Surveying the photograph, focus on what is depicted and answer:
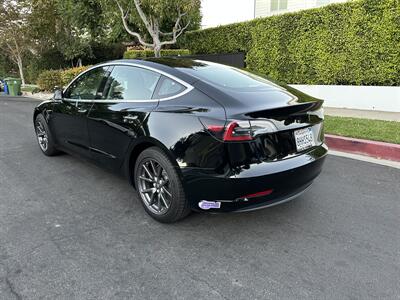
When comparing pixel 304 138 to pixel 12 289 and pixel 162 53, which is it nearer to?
pixel 12 289

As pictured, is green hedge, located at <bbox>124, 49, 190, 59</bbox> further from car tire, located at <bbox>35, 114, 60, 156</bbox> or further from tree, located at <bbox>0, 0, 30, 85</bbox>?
car tire, located at <bbox>35, 114, 60, 156</bbox>

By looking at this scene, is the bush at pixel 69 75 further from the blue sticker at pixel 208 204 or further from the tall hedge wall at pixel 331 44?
the blue sticker at pixel 208 204

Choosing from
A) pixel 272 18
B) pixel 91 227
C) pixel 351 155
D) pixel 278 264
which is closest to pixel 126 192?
pixel 91 227

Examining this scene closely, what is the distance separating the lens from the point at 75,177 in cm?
454

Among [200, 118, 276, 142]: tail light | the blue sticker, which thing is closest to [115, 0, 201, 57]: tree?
[200, 118, 276, 142]: tail light

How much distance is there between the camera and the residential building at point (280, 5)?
15242mm

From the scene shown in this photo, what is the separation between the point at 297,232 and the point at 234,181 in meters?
0.91

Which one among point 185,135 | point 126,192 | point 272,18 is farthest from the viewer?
point 272,18

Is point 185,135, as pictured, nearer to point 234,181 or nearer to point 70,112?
point 234,181

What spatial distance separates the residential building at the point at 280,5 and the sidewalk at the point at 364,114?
8360mm

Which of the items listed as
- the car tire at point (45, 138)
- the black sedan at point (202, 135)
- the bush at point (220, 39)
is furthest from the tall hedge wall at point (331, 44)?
the car tire at point (45, 138)

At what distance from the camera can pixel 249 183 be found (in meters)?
2.68

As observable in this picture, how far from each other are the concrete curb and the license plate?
104 inches

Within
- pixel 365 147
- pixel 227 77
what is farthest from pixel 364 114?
pixel 227 77
